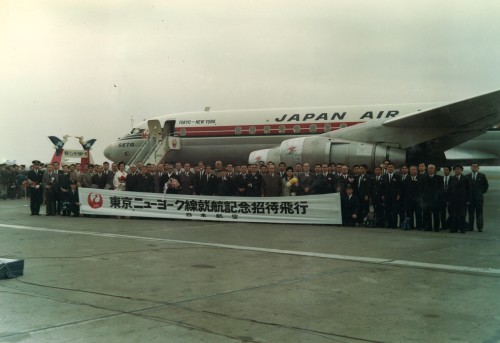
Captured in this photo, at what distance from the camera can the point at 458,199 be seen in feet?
37.2

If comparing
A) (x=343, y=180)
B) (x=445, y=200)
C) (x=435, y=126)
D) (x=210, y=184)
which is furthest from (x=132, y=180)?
(x=435, y=126)

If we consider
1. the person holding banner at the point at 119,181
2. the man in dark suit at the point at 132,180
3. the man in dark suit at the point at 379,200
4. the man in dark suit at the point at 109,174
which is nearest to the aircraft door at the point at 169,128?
the man in dark suit at the point at 109,174

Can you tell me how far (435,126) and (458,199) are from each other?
5.68 meters

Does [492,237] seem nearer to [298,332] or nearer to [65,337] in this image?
[298,332]

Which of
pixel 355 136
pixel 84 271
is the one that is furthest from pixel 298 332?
pixel 355 136

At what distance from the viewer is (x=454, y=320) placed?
458 cm

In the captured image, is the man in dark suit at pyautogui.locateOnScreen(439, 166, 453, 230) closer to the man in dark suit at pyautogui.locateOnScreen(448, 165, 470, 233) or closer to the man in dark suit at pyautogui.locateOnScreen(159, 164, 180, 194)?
the man in dark suit at pyautogui.locateOnScreen(448, 165, 470, 233)

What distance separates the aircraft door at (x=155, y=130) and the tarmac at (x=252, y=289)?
40.5ft

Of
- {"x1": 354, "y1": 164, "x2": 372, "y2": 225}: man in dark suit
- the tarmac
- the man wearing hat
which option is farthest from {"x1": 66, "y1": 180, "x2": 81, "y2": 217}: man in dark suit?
{"x1": 354, "y1": 164, "x2": 372, "y2": 225}: man in dark suit

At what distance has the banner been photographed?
1288 centimetres

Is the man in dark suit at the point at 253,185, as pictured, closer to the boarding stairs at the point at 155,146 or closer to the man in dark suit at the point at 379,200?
the man in dark suit at the point at 379,200

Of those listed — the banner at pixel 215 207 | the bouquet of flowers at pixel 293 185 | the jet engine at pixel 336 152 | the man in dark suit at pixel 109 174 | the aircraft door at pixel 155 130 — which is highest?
the aircraft door at pixel 155 130

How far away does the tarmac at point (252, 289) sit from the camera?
4285 mm

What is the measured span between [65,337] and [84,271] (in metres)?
2.82
